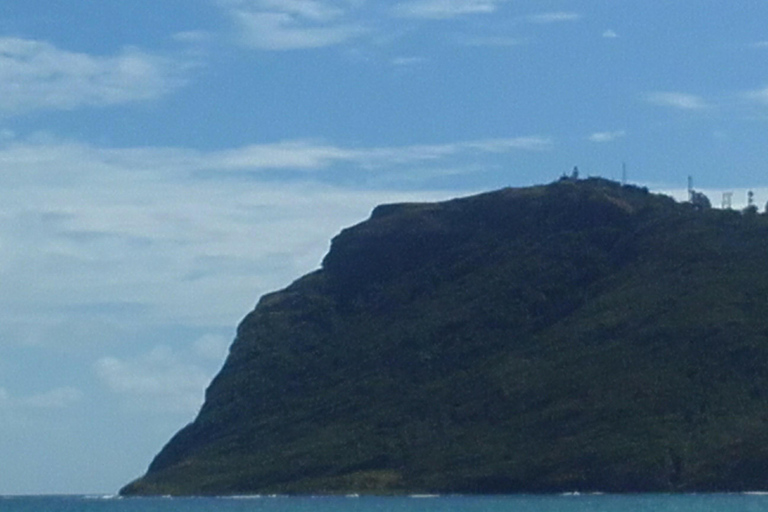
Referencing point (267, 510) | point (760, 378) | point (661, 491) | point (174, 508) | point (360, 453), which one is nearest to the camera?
point (267, 510)

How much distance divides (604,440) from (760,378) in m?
18.5

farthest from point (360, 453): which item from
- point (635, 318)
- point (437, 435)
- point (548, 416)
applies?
point (635, 318)

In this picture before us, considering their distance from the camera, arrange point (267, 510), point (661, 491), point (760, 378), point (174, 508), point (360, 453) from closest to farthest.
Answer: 1. point (267, 510)
2. point (174, 508)
3. point (661, 491)
4. point (760, 378)
5. point (360, 453)

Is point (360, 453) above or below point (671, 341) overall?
below

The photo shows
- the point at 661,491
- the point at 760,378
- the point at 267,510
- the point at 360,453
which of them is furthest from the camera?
the point at 360,453

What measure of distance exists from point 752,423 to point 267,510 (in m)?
54.8

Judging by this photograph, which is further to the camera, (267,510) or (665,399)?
(665,399)

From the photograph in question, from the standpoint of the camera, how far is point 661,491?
16375cm

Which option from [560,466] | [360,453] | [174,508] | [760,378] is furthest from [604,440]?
[174,508]

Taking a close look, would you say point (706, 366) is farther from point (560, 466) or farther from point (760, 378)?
point (560, 466)

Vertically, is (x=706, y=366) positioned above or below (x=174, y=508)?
above

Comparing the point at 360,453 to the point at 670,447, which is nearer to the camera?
the point at 670,447

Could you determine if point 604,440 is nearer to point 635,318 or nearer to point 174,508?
point 635,318

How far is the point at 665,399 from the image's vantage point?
178875mm
